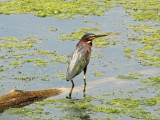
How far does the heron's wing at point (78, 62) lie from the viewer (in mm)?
10031

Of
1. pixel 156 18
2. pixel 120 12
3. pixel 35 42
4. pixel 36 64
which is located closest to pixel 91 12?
pixel 120 12

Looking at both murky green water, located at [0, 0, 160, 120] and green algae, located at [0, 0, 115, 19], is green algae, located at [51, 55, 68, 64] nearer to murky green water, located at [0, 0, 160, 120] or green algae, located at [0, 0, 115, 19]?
murky green water, located at [0, 0, 160, 120]

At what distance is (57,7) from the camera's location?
1711 centimetres

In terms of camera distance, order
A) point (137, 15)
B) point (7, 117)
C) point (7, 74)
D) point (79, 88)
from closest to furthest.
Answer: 1. point (7, 117)
2. point (79, 88)
3. point (7, 74)
4. point (137, 15)

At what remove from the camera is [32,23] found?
50.0 feet

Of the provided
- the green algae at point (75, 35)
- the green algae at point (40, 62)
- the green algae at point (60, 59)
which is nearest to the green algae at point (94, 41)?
the green algae at point (75, 35)

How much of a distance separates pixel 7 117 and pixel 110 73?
334 cm

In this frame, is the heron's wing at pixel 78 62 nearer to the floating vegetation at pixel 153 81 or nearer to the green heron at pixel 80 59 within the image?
the green heron at pixel 80 59

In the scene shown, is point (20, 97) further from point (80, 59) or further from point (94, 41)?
point (94, 41)

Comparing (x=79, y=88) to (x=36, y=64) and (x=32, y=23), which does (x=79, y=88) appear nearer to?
(x=36, y=64)

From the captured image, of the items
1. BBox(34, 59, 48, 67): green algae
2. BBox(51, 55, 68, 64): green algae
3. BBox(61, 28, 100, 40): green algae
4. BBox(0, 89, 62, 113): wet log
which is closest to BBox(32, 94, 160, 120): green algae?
BBox(0, 89, 62, 113): wet log

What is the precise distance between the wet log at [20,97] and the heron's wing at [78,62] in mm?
736

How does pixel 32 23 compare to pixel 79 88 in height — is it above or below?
above

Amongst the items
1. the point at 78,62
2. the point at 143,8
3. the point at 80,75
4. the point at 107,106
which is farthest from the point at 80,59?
the point at 143,8
